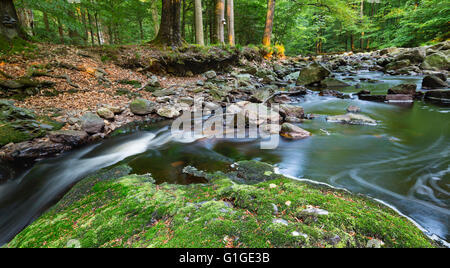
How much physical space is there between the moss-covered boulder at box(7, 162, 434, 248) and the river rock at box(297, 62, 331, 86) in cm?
999

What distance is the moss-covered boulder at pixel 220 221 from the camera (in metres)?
1.49

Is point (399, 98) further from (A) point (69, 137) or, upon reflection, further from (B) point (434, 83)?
(A) point (69, 137)

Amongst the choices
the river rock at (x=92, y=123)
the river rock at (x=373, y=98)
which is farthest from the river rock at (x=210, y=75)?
the river rock at (x=373, y=98)

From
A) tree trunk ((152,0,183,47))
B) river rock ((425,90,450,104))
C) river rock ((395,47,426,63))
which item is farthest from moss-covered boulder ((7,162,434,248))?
river rock ((395,47,426,63))

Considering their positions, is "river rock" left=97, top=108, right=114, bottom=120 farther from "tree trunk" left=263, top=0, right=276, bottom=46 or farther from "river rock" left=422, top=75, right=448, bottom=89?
→ "tree trunk" left=263, top=0, right=276, bottom=46

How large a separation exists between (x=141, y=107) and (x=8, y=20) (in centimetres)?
557

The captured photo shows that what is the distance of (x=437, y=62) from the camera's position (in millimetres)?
12797

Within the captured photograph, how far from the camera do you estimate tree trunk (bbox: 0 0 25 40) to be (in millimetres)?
6703

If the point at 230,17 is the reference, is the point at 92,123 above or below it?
below

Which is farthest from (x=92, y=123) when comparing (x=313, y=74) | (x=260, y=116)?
(x=313, y=74)

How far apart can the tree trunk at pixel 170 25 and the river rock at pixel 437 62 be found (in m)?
15.8

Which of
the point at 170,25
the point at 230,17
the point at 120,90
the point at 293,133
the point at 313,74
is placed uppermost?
the point at 230,17

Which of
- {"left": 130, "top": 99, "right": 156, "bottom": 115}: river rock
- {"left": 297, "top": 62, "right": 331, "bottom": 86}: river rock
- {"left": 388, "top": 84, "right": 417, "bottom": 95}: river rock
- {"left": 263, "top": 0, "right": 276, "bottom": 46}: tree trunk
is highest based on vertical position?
{"left": 263, "top": 0, "right": 276, "bottom": 46}: tree trunk

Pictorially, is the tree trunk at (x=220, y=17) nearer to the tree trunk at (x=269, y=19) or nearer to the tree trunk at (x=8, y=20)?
the tree trunk at (x=269, y=19)
